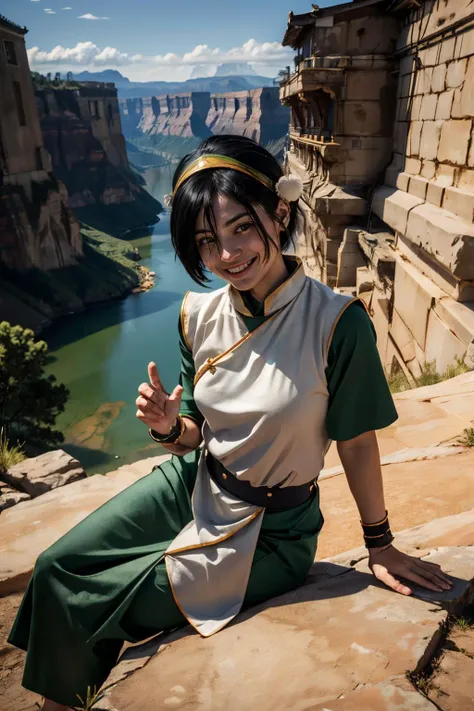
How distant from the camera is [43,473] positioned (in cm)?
516

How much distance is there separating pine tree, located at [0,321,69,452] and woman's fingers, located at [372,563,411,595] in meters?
11.0

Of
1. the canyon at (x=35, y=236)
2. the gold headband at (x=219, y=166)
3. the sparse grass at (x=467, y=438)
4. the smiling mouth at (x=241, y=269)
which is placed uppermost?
the gold headband at (x=219, y=166)

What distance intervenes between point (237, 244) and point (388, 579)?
1.14m

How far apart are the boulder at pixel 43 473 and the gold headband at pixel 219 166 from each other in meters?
3.97

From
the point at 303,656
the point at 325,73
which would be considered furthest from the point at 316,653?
the point at 325,73

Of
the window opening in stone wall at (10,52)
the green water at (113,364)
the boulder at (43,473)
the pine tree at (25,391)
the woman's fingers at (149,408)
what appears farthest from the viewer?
the window opening in stone wall at (10,52)

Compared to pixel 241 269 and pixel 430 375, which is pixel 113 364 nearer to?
pixel 430 375

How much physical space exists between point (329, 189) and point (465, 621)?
746 cm

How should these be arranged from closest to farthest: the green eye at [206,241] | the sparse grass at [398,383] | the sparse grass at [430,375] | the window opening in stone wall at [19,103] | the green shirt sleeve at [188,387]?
1. the green eye at [206,241]
2. the green shirt sleeve at [188,387]
3. the sparse grass at [430,375]
4. the sparse grass at [398,383]
5. the window opening in stone wall at [19,103]

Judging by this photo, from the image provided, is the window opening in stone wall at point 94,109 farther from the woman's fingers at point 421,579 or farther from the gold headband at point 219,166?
the woman's fingers at point 421,579

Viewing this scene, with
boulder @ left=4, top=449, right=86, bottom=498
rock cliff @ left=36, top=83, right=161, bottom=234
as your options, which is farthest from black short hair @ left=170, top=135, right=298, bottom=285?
rock cliff @ left=36, top=83, right=161, bottom=234

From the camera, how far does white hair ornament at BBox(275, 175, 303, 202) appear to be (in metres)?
1.53

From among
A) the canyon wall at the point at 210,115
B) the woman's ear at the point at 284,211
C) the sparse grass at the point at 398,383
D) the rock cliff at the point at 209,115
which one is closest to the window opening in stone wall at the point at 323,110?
the sparse grass at the point at 398,383

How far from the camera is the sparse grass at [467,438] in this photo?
10.4 feet
